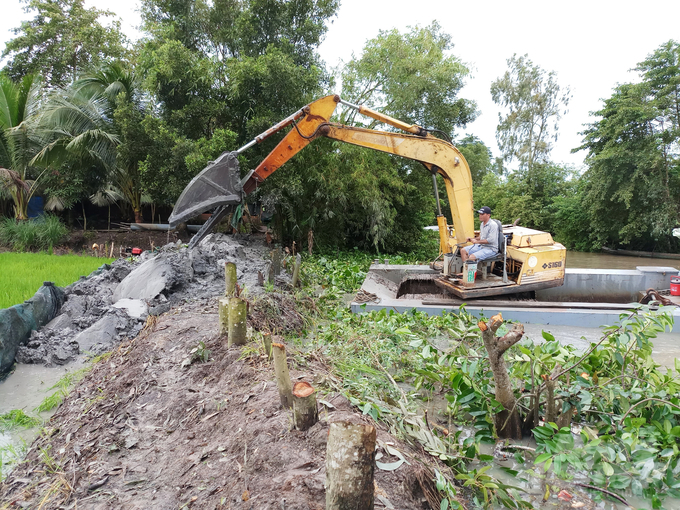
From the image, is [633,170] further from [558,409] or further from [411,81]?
[558,409]

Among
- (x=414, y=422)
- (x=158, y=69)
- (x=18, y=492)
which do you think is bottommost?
(x=18, y=492)

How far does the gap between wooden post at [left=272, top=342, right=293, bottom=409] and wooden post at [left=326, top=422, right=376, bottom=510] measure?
2.97 feet

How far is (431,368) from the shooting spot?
13.2ft

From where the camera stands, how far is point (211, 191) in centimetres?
612

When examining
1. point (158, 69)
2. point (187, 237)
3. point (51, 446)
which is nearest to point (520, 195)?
point (187, 237)

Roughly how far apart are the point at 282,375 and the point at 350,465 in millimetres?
1068

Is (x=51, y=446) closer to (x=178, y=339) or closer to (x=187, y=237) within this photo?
(x=178, y=339)

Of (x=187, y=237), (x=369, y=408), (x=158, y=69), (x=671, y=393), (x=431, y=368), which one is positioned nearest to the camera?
(x=369, y=408)

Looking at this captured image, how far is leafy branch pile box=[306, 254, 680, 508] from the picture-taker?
2504 mm

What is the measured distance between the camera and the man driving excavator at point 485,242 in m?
7.18

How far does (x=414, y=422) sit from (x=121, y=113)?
12369 millimetres

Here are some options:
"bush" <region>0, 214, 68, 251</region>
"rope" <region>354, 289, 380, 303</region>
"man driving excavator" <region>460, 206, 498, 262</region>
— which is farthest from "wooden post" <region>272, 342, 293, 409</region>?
"bush" <region>0, 214, 68, 251</region>

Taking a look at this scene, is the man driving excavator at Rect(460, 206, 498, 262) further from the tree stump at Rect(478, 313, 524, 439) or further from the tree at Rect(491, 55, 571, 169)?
the tree at Rect(491, 55, 571, 169)

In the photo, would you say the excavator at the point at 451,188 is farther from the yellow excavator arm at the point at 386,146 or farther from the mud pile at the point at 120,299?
the mud pile at the point at 120,299
